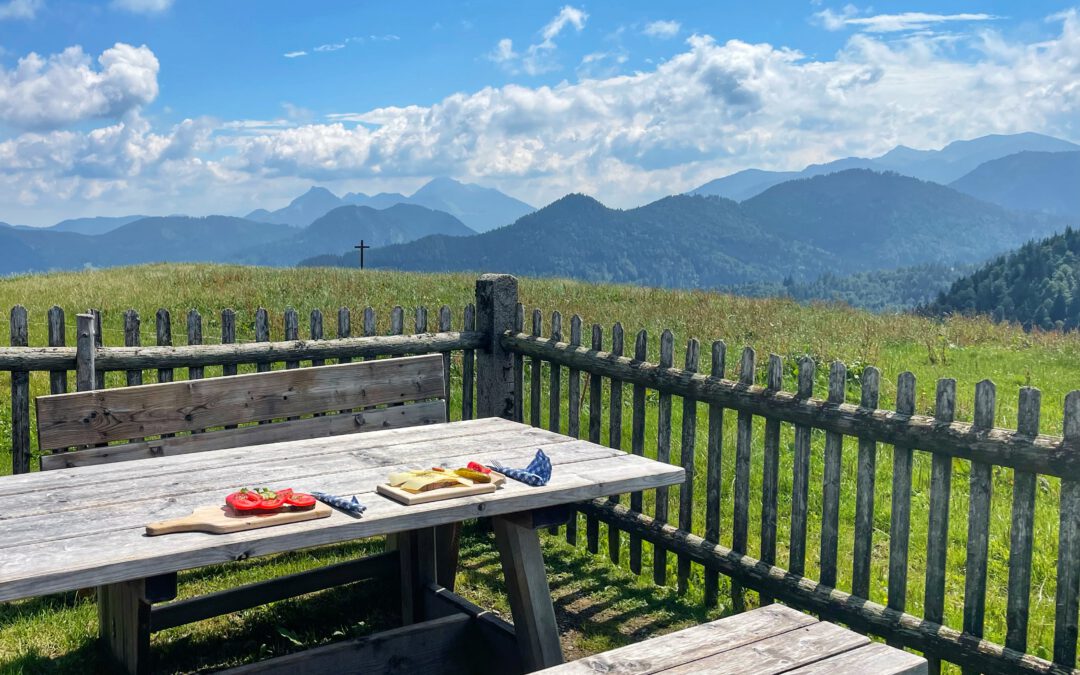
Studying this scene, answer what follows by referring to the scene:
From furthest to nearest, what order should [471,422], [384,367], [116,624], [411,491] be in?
[384,367], [471,422], [116,624], [411,491]

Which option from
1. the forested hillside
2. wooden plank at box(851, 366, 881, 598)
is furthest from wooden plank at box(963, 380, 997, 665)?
the forested hillside

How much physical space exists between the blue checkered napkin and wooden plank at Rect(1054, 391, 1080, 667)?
2.27 m

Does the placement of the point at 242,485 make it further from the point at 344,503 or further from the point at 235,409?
the point at 235,409

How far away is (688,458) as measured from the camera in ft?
19.4

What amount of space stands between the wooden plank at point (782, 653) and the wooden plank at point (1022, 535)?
1.48 m

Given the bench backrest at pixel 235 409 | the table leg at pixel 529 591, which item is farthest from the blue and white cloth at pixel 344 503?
the bench backrest at pixel 235 409

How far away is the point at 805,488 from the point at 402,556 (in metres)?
2.37

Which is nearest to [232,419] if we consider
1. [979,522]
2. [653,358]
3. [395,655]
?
[395,655]

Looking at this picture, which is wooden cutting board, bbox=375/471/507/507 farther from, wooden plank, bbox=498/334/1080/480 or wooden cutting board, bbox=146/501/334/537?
wooden plank, bbox=498/334/1080/480

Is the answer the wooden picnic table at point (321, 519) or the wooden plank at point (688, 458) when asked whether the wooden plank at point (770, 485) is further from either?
the wooden picnic table at point (321, 519)

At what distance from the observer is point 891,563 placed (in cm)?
476

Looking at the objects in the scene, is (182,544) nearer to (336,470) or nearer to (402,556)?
(336,470)

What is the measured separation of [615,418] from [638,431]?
257 millimetres

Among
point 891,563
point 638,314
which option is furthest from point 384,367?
point 638,314
